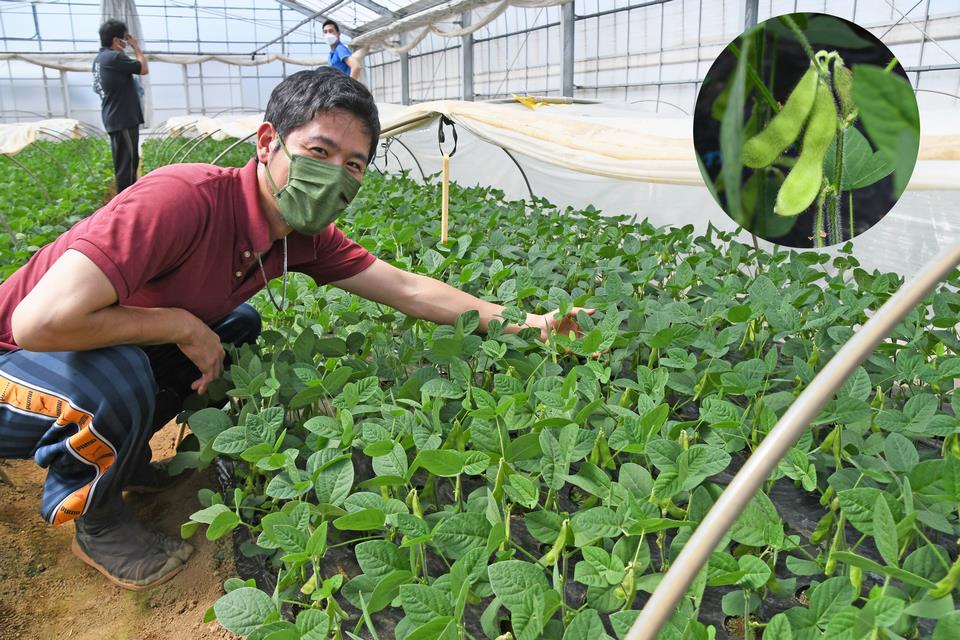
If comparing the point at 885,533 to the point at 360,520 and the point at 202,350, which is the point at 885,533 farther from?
the point at 202,350

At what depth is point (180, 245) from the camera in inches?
51.8

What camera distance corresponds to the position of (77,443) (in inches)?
50.3

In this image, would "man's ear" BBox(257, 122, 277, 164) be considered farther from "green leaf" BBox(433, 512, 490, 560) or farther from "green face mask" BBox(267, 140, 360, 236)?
"green leaf" BBox(433, 512, 490, 560)

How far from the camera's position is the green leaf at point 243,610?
905 mm

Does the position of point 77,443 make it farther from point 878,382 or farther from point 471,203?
point 471,203

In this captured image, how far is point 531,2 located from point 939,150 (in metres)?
6.46

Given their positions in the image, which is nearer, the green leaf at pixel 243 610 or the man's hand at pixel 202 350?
the green leaf at pixel 243 610

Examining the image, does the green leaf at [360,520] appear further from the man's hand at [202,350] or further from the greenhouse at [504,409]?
the man's hand at [202,350]

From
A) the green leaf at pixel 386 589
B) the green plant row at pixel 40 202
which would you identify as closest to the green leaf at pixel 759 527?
the green leaf at pixel 386 589

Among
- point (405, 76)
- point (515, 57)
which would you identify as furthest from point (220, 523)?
point (405, 76)

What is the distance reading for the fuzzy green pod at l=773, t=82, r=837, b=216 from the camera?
1.04 meters

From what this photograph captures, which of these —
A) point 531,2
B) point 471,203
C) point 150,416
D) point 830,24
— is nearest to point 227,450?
point 150,416

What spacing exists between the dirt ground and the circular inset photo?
1179 millimetres

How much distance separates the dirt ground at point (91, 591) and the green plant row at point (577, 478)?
0.14m
